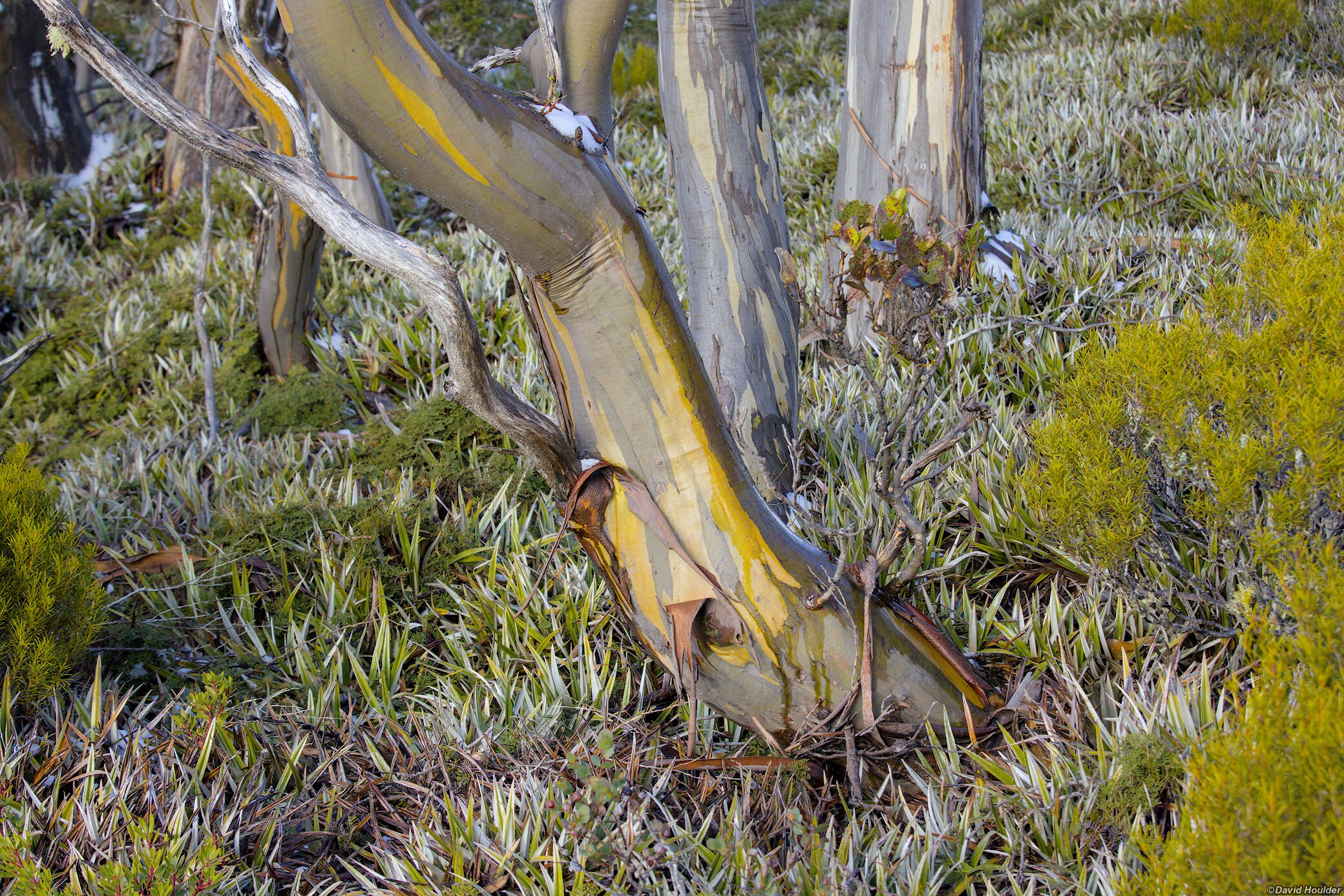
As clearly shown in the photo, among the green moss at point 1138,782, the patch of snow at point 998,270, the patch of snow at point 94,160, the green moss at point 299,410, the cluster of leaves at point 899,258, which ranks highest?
the patch of snow at point 94,160

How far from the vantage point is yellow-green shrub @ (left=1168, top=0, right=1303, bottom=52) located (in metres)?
6.18

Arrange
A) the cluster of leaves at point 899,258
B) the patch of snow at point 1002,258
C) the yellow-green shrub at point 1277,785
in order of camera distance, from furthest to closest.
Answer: the patch of snow at point 1002,258 < the cluster of leaves at point 899,258 < the yellow-green shrub at point 1277,785

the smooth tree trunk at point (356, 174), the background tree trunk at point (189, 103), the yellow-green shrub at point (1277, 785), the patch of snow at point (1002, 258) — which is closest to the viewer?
the yellow-green shrub at point (1277, 785)

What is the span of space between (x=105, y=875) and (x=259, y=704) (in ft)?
2.47

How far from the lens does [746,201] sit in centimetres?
309

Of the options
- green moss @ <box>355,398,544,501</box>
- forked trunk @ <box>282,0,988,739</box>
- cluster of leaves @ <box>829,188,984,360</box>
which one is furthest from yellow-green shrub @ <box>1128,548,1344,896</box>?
green moss @ <box>355,398,544,501</box>

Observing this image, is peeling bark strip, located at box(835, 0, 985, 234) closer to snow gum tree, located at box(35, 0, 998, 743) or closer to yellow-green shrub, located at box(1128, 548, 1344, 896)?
snow gum tree, located at box(35, 0, 998, 743)

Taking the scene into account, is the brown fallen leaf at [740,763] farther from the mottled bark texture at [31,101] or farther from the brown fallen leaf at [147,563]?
the mottled bark texture at [31,101]

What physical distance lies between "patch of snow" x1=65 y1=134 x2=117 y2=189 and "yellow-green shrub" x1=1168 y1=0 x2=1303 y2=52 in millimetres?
8531

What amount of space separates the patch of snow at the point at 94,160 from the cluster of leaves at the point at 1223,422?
24.7ft

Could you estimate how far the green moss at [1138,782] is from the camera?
71.7 inches

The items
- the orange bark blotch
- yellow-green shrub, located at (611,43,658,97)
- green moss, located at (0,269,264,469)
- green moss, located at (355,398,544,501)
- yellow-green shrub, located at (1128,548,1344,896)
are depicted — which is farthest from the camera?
yellow-green shrub, located at (611,43,658,97)

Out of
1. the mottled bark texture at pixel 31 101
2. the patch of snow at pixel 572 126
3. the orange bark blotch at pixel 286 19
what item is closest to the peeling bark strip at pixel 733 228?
the patch of snow at pixel 572 126

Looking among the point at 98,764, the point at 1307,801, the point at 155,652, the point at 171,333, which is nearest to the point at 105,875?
the point at 98,764
